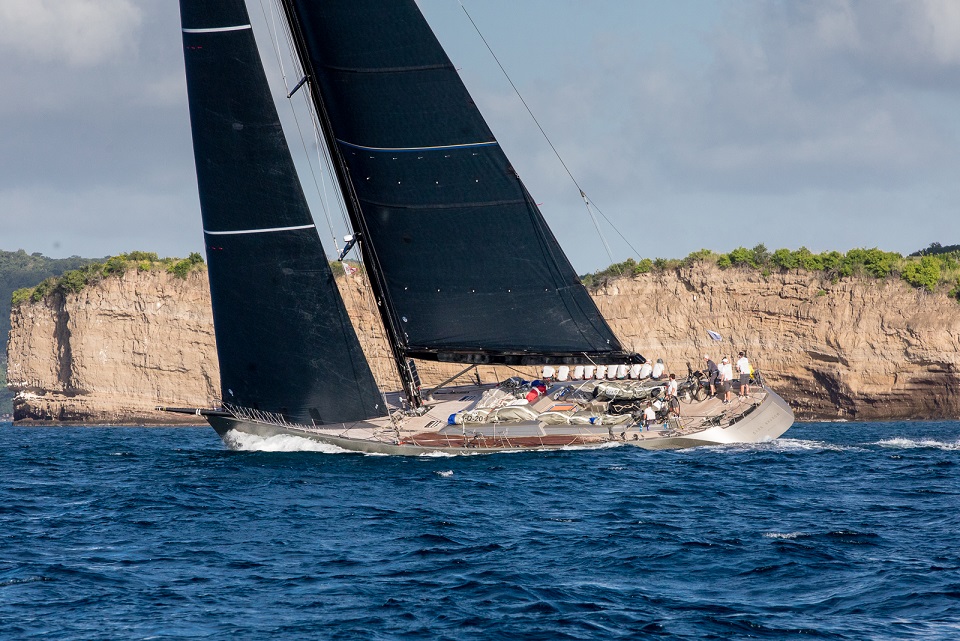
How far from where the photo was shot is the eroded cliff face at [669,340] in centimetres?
5300

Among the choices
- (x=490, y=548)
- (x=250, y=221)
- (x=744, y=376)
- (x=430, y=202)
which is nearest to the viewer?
(x=490, y=548)

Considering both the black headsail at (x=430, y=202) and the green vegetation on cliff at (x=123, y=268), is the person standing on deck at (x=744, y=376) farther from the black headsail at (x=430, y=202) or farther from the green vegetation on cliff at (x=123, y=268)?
the green vegetation on cliff at (x=123, y=268)

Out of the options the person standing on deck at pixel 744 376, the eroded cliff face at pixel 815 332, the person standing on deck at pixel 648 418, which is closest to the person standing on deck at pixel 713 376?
the person standing on deck at pixel 744 376

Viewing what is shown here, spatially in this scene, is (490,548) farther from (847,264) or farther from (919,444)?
(847,264)

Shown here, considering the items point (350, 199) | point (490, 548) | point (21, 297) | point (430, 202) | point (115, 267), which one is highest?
point (115, 267)

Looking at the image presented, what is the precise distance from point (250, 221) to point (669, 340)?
116 ft

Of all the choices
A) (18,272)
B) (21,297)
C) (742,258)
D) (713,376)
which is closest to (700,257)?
(742,258)

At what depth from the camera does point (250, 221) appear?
86.0 ft

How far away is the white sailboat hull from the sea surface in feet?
1.47

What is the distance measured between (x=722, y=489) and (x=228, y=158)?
1350cm

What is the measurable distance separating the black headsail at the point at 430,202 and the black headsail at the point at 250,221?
1.41 metres

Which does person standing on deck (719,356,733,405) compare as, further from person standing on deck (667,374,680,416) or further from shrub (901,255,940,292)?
shrub (901,255,940,292)

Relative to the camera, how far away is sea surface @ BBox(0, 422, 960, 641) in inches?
462

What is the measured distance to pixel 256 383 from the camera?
87.7ft
